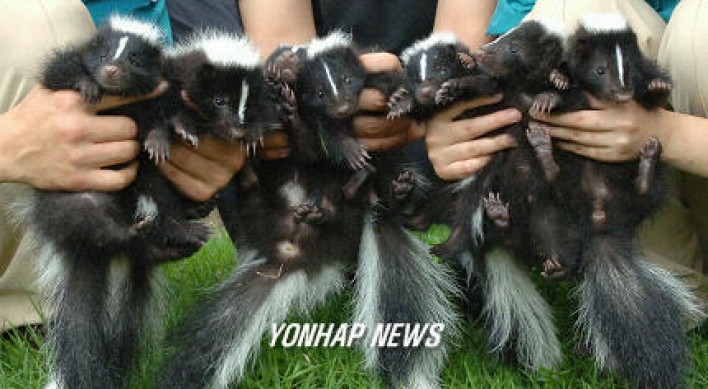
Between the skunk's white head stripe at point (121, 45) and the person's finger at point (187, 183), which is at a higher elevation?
the skunk's white head stripe at point (121, 45)

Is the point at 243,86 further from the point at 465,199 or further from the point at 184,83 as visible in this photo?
the point at 465,199

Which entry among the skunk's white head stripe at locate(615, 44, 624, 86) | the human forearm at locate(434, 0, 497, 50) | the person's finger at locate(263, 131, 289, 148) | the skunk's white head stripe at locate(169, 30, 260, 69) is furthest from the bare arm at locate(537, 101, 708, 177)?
the skunk's white head stripe at locate(169, 30, 260, 69)

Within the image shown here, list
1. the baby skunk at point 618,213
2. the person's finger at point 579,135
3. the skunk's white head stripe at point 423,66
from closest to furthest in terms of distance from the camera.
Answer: the baby skunk at point 618,213 → the person's finger at point 579,135 → the skunk's white head stripe at point 423,66

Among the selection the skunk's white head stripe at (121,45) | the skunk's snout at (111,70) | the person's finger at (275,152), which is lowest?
the person's finger at (275,152)

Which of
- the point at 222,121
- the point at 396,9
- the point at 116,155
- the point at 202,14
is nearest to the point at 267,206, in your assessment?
the point at 222,121

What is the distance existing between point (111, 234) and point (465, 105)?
1.52m

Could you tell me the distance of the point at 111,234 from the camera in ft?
10.9

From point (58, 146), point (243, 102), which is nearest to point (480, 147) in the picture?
point (243, 102)

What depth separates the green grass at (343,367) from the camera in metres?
3.49

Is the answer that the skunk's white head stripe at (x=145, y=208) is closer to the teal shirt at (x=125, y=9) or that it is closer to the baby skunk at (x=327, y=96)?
the baby skunk at (x=327, y=96)

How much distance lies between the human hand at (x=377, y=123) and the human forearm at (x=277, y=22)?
1.90 feet

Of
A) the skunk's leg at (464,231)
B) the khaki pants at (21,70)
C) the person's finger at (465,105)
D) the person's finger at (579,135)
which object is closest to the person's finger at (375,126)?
the person's finger at (465,105)

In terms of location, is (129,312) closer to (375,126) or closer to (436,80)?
(375,126)

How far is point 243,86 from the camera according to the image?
3.64m
